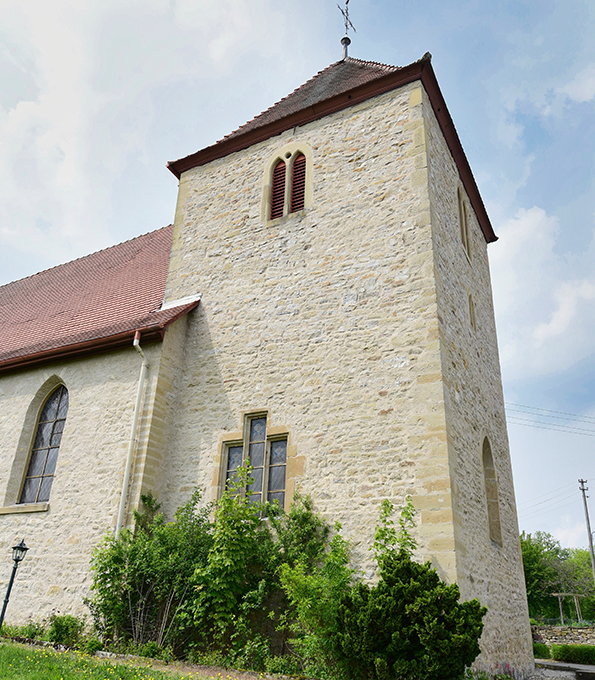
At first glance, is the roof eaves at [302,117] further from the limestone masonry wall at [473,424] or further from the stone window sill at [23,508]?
the stone window sill at [23,508]

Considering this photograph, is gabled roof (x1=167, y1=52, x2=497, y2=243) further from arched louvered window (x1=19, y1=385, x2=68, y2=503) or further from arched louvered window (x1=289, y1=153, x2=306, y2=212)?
arched louvered window (x1=19, y1=385, x2=68, y2=503)

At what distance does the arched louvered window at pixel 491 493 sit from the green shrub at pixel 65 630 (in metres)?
6.61

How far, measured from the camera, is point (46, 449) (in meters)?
10.5

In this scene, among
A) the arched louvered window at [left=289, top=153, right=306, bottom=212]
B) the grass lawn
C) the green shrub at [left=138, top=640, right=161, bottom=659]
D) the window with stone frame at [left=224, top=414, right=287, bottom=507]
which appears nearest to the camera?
the grass lawn

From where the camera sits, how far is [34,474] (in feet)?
34.2

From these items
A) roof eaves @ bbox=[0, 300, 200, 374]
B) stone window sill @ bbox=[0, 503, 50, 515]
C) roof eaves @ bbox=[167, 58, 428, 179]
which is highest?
roof eaves @ bbox=[167, 58, 428, 179]

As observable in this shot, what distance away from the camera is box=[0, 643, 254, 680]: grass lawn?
217 inches

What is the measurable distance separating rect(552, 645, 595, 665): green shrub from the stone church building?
32.2 ft

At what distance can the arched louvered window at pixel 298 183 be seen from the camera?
36.1ft

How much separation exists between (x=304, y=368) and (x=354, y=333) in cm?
96

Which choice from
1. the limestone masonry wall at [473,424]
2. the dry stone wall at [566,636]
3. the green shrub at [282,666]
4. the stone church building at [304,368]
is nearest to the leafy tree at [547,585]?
the dry stone wall at [566,636]

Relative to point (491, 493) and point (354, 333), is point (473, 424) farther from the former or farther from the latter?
point (354, 333)

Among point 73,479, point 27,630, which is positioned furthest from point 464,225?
point 27,630

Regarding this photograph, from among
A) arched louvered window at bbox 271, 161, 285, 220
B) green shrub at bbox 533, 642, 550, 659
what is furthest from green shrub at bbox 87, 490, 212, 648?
green shrub at bbox 533, 642, 550, 659
